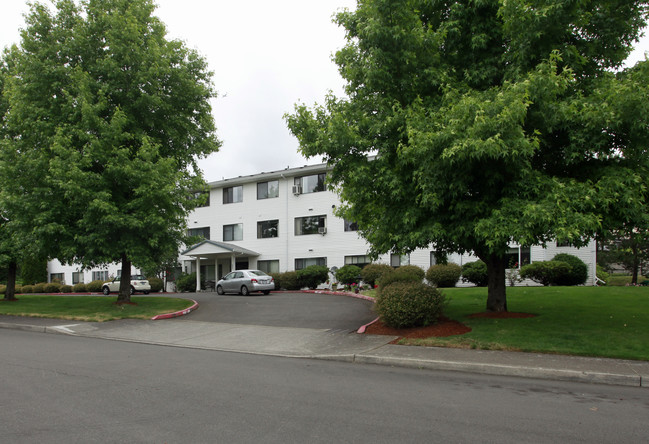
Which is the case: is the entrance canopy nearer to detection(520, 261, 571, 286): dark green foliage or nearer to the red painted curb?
the red painted curb

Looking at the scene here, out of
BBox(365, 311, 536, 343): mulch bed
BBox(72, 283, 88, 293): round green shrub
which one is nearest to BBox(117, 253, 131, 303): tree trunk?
BBox(365, 311, 536, 343): mulch bed

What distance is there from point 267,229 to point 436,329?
2439 cm

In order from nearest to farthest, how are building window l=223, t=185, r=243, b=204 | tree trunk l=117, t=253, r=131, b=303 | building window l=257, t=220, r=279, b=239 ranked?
1. tree trunk l=117, t=253, r=131, b=303
2. building window l=257, t=220, r=279, b=239
3. building window l=223, t=185, r=243, b=204

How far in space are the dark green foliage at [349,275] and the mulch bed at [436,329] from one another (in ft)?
47.1

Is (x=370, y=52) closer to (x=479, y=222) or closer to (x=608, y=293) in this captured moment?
(x=479, y=222)

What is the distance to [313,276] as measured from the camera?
29.0 meters

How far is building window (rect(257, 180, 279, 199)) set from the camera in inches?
1323

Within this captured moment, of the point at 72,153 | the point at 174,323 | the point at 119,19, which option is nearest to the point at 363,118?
the point at 174,323

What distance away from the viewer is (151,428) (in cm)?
467

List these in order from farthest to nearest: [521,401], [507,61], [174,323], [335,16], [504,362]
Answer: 1. [174,323]
2. [335,16]
3. [507,61]
4. [504,362]
5. [521,401]

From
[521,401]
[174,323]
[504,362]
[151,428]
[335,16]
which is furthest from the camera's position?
[174,323]

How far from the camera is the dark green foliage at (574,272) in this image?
23234 mm

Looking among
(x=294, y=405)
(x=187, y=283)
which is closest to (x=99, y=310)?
(x=294, y=405)

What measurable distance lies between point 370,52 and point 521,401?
8.36 m
